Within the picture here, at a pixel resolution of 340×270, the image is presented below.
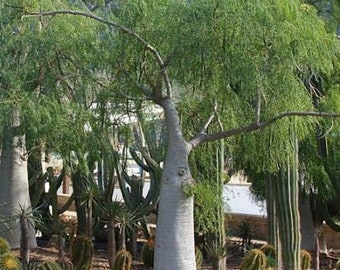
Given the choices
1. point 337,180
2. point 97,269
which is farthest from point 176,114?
point 337,180

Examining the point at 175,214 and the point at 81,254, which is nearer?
the point at 175,214

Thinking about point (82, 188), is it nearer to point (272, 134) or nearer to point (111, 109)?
point (111, 109)

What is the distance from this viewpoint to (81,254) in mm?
9141

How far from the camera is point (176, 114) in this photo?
7.43 m

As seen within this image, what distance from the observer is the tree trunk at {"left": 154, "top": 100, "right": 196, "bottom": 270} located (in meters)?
7.11

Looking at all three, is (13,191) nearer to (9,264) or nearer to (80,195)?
(80,195)

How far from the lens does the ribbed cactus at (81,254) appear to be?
9.08 metres

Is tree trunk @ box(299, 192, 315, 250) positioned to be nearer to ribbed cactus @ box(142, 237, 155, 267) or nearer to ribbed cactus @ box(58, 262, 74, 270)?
ribbed cactus @ box(142, 237, 155, 267)

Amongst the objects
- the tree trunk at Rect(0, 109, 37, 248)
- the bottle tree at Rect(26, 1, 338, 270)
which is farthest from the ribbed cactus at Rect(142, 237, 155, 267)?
the bottle tree at Rect(26, 1, 338, 270)

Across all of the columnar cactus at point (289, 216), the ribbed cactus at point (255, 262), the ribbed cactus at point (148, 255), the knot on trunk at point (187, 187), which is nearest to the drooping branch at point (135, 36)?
the knot on trunk at point (187, 187)

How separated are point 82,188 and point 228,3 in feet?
18.3

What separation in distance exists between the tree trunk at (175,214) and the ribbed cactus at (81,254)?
2.11 meters

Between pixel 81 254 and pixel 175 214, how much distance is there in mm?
2470

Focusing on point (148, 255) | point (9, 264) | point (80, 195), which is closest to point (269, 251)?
point (148, 255)
